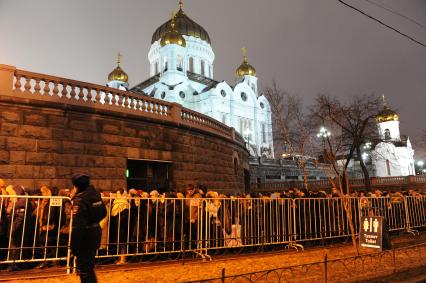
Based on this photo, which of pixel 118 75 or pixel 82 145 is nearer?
pixel 82 145

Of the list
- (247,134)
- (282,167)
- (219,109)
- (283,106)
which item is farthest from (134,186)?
(247,134)

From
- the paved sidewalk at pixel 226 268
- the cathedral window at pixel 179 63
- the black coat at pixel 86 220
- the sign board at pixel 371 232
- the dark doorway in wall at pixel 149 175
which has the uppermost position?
the cathedral window at pixel 179 63

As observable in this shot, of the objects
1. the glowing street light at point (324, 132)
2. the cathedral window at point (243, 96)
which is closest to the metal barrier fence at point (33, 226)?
the glowing street light at point (324, 132)

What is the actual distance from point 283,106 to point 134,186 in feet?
56.1

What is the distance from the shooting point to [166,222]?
696 cm

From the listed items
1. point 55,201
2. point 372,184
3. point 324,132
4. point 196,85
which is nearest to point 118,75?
point 196,85

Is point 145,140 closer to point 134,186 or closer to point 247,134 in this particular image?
point 134,186

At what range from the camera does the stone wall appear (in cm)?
975

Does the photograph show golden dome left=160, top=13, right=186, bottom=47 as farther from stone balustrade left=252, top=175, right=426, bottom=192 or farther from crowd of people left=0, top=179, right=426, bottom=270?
crowd of people left=0, top=179, right=426, bottom=270

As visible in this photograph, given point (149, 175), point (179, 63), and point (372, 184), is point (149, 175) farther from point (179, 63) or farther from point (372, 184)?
point (179, 63)

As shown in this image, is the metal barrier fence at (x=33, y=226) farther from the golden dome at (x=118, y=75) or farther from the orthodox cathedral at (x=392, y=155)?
the orthodox cathedral at (x=392, y=155)

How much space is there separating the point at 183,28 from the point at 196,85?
31.7 feet

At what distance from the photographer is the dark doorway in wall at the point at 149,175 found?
12827 millimetres

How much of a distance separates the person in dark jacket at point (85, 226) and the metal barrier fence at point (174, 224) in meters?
1.42
